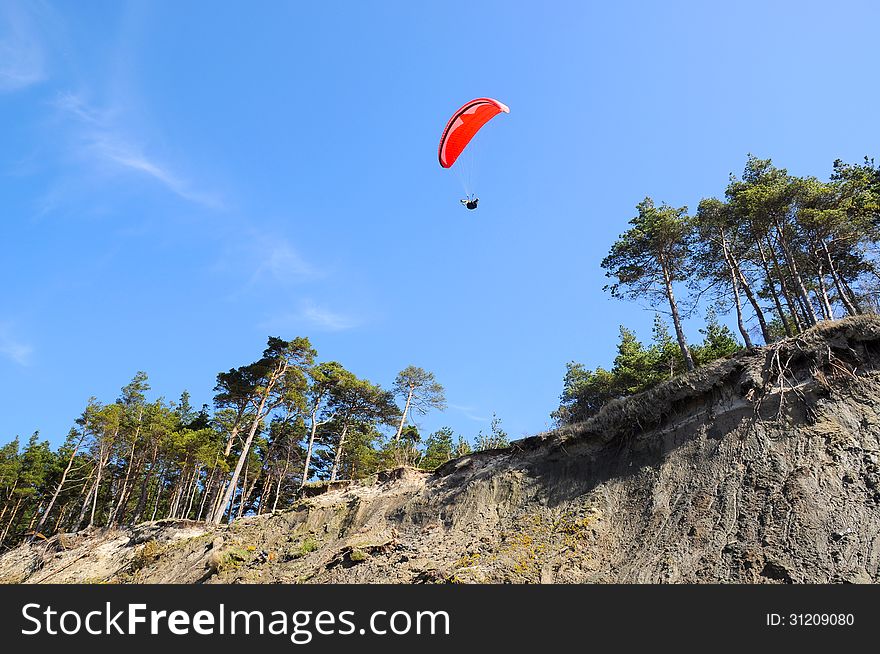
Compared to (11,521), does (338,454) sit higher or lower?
higher

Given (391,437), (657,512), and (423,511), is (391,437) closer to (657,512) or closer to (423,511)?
(423,511)

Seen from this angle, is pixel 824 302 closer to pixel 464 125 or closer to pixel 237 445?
pixel 464 125

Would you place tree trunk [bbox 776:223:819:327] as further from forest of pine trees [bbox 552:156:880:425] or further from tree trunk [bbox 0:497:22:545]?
tree trunk [bbox 0:497:22:545]

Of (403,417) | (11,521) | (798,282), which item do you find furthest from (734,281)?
(11,521)

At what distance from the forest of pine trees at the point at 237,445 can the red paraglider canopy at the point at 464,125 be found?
15.6m

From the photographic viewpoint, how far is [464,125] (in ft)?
62.6

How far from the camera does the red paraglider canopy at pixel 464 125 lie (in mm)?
18438

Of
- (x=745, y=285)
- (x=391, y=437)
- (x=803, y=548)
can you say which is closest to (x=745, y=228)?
(x=745, y=285)

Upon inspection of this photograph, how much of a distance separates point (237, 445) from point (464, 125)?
26.7 metres

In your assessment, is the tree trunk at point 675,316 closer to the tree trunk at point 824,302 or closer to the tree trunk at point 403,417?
the tree trunk at point 824,302

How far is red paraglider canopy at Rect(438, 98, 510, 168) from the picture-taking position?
18438mm

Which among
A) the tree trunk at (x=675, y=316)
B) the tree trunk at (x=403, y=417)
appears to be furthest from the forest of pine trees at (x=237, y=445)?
the tree trunk at (x=675, y=316)

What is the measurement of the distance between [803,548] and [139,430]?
35.9m

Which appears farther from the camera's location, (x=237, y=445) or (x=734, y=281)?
(x=237, y=445)
